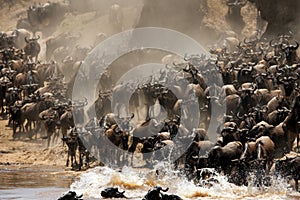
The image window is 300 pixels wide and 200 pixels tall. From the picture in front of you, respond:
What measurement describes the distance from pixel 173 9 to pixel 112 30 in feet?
20.9

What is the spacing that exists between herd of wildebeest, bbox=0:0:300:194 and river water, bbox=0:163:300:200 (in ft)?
1.34

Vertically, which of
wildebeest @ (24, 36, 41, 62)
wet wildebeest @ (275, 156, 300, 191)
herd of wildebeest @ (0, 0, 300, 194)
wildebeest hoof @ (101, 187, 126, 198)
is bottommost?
wildebeest hoof @ (101, 187, 126, 198)

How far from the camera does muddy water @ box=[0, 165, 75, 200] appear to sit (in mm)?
17469

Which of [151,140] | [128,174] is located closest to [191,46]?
[151,140]

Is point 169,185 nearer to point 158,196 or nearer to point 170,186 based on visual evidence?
point 170,186

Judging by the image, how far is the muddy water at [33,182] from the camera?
1747cm

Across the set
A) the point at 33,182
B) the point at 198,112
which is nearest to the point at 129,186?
the point at 33,182

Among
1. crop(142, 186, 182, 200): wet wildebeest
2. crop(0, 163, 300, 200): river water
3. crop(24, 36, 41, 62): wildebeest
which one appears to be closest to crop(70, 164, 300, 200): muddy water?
crop(0, 163, 300, 200): river water

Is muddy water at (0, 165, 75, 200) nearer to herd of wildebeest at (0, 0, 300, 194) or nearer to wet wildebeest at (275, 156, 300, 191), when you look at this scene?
herd of wildebeest at (0, 0, 300, 194)

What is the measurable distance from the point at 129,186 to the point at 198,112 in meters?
8.75

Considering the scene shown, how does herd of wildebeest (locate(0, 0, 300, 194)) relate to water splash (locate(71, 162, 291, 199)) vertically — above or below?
above

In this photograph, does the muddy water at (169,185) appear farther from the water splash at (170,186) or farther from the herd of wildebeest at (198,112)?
the herd of wildebeest at (198,112)

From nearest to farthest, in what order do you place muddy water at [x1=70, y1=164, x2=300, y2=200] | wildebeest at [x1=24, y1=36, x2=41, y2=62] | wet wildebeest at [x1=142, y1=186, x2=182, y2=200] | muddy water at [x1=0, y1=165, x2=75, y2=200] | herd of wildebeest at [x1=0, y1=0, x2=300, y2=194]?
wet wildebeest at [x1=142, y1=186, x2=182, y2=200] < muddy water at [x1=70, y1=164, x2=300, y2=200] < muddy water at [x1=0, y1=165, x2=75, y2=200] < herd of wildebeest at [x1=0, y1=0, x2=300, y2=194] < wildebeest at [x1=24, y1=36, x2=41, y2=62]

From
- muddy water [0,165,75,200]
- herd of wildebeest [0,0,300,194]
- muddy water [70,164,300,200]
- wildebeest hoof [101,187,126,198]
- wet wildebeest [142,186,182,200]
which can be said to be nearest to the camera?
wet wildebeest [142,186,182,200]
